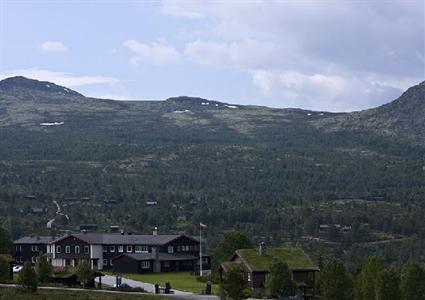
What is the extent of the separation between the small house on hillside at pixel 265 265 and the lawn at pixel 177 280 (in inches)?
124

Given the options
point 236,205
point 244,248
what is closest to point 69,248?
point 244,248

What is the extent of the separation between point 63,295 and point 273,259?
24.2 m

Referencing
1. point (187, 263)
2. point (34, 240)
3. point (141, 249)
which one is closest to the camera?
point (187, 263)

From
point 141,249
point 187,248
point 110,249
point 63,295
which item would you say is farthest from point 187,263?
point 63,295

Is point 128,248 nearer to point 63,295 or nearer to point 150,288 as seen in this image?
point 150,288

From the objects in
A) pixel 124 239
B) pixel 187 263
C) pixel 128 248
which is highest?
pixel 124 239

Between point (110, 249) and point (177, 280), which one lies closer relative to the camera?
point (177, 280)

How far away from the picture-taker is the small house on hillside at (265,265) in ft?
259

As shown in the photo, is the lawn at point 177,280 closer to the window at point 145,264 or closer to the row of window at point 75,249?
the window at point 145,264

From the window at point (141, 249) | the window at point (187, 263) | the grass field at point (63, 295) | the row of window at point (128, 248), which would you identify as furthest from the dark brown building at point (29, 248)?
the grass field at point (63, 295)

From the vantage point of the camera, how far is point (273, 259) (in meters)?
81.5

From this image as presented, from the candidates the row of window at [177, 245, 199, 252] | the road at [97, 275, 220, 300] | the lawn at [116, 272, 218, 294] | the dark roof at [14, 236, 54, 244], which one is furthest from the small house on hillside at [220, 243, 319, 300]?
the dark roof at [14, 236, 54, 244]

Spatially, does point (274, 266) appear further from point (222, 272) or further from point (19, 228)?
point (19, 228)

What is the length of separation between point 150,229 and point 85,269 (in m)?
79.7
